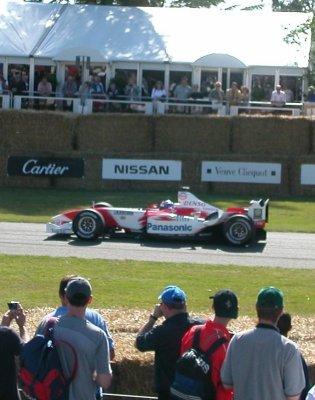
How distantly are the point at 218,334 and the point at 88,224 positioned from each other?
50.3 feet

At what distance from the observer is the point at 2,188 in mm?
31141

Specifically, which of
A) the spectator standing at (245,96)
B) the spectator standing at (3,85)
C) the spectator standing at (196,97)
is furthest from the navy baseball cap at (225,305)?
the spectator standing at (3,85)

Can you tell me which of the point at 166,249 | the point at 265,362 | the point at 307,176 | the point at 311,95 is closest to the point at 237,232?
the point at 166,249

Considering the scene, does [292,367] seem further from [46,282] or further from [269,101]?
[269,101]

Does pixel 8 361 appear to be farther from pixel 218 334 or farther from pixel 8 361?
pixel 218 334

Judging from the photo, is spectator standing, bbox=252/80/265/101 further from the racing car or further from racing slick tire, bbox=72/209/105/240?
racing slick tire, bbox=72/209/105/240

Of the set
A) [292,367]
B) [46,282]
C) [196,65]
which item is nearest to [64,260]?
[46,282]

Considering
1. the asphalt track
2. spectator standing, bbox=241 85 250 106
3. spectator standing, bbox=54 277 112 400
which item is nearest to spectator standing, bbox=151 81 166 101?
spectator standing, bbox=241 85 250 106

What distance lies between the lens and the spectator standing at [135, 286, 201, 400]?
24.0ft

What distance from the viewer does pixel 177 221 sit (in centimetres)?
2214

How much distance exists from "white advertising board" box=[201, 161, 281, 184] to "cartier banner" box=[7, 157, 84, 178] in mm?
3637

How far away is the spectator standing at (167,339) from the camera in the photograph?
7.32 m

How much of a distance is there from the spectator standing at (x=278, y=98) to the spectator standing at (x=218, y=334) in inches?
1121

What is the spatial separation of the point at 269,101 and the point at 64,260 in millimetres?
19574
